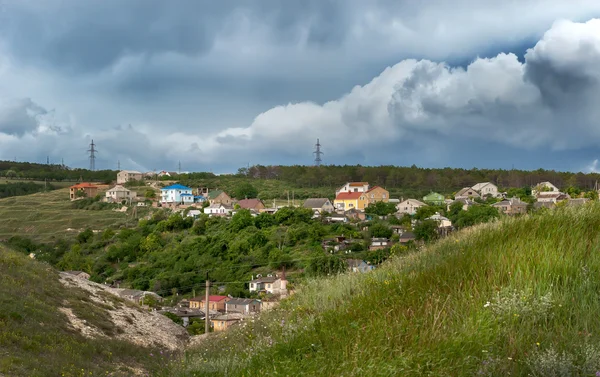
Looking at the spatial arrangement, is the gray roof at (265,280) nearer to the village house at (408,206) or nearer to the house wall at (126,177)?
the village house at (408,206)

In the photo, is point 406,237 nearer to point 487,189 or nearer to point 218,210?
point 218,210

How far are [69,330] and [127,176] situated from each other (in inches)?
4526

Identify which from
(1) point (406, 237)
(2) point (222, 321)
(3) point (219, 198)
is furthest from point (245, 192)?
(2) point (222, 321)

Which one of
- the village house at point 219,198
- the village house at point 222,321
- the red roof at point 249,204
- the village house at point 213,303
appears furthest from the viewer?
the village house at point 219,198

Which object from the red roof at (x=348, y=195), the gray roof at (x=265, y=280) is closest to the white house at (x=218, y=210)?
the red roof at (x=348, y=195)

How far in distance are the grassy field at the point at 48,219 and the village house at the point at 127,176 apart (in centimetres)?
2893

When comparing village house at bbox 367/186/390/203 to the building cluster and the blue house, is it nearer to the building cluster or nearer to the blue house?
the blue house

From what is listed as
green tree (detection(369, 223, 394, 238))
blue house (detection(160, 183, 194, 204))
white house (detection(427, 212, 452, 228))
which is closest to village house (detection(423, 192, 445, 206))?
white house (detection(427, 212, 452, 228))

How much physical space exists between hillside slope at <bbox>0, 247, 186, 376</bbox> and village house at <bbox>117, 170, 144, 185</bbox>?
337 ft

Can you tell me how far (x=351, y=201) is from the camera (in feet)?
273

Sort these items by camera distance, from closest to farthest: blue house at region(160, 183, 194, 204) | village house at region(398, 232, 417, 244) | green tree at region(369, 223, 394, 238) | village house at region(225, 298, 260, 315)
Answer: village house at region(225, 298, 260, 315) < village house at region(398, 232, 417, 244) < green tree at region(369, 223, 394, 238) < blue house at region(160, 183, 194, 204)

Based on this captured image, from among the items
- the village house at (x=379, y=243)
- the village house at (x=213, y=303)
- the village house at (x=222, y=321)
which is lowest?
the village house at (x=213, y=303)

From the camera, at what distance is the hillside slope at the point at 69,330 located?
827 centimetres

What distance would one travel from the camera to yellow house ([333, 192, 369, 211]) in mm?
81956
